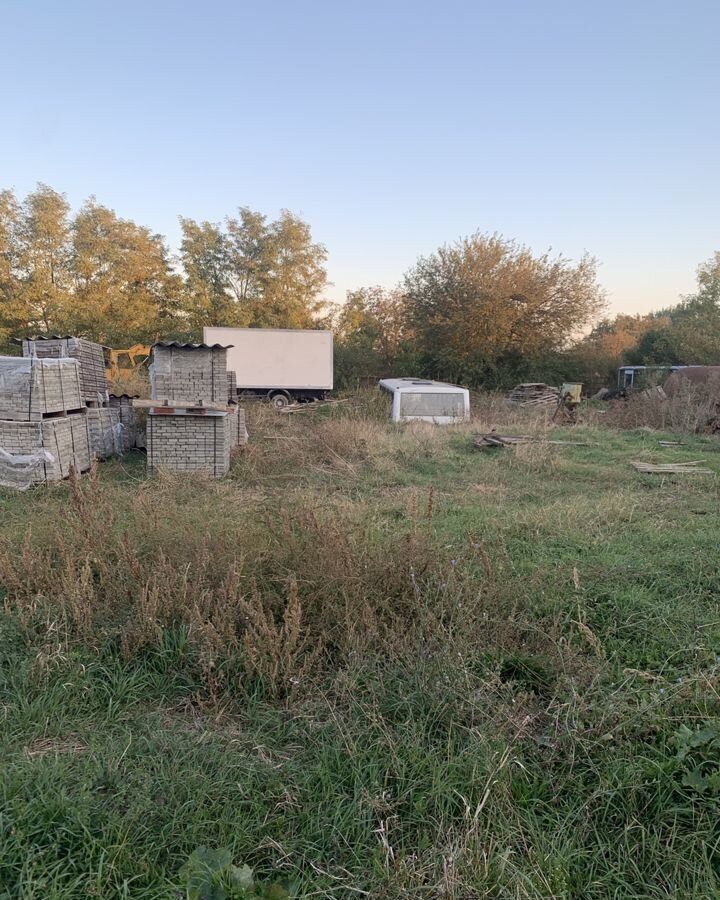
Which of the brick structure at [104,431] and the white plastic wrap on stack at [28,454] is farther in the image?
the brick structure at [104,431]

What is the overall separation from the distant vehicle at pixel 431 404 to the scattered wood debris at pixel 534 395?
5.72 meters

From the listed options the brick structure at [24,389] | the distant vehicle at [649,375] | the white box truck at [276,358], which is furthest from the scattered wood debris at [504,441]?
the white box truck at [276,358]

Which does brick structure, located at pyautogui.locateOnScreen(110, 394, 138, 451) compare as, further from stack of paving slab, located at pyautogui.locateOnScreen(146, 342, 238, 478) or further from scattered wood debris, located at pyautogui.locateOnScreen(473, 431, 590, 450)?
scattered wood debris, located at pyautogui.locateOnScreen(473, 431, 590, 450)

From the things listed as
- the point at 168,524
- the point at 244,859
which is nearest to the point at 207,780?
the point at 244,859

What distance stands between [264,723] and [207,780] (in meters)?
0.44

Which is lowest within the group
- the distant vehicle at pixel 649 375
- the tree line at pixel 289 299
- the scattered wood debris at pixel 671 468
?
the scattered wood debris at pixel 671 468

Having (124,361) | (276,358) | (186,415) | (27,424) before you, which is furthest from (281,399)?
(27,424)

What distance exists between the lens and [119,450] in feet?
31.5

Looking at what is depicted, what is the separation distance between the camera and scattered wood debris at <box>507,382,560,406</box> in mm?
20750

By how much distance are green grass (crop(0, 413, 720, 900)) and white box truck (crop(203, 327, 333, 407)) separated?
17.8 meters

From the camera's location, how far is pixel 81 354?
842cm

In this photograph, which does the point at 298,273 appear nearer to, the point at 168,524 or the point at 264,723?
the point at 168,524

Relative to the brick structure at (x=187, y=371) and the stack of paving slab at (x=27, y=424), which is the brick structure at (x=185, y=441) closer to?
the brick structure at (x=187, y=371)

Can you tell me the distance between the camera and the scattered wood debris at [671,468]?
27.9ft
